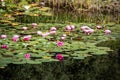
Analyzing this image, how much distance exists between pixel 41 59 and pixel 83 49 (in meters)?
0.80

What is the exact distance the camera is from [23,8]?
23.4 feet

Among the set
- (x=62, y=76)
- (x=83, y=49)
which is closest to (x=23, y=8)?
(x=83, y=49)

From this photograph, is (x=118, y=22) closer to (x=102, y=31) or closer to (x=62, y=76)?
(x=102, y=31)

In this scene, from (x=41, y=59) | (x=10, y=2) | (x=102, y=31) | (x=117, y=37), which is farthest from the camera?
(x=10, y=2)

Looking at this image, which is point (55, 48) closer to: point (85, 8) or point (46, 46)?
point (46, 46)

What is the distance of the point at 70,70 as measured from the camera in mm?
3768

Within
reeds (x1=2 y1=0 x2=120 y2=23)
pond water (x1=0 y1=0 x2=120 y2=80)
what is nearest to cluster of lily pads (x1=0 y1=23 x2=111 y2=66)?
pond water (x1=0 y1=0 x2=120 y2=80)

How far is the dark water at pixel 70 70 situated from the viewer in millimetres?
3510

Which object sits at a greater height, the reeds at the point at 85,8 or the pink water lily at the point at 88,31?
the pink water lily at the point at 88,31

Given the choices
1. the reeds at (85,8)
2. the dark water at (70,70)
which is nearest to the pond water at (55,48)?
the dark water at (70,70)

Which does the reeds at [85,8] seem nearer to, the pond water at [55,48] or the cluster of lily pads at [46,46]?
the pond water at [55,48]

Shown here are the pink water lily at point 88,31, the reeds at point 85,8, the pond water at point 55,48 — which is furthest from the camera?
the reeds at point 85,8

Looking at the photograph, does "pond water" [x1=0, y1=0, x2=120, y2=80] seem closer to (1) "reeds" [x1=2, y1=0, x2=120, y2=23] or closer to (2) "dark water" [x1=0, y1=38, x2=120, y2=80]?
(2) "dark water" [x1=0, y1=38, x2=120, y2=80]

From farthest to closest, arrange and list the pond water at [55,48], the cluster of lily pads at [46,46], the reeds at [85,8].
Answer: the reeds at [85,8], the cluster of lily pads at [46,46], the pond water at [55,48]
